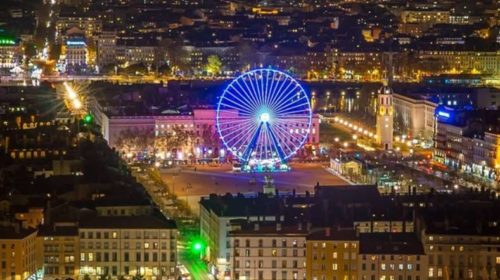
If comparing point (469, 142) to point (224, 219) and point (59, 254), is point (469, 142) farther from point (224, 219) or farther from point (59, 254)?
point (59, 254)

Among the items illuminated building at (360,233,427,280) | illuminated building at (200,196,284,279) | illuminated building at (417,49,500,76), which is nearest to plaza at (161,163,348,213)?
illuminated building at (200,196,284,279)

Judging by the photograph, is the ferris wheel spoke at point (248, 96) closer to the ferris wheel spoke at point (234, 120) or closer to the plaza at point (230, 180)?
the ferris wheel spoke at point (234, 120)

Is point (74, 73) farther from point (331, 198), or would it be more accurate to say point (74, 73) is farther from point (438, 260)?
point (438, 260)

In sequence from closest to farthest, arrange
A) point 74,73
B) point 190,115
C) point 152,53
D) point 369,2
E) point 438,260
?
point 438,260 < point 190,115 < point 74,73 < point 152,53 < point 369,2

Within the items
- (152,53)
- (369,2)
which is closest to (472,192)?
(152,53)

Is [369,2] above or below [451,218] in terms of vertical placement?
above

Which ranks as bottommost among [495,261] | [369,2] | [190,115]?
[495,261]

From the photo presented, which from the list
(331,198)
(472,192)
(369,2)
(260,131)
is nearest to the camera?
(331,198)

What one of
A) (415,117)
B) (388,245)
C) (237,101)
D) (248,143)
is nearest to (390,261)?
(388,245)
